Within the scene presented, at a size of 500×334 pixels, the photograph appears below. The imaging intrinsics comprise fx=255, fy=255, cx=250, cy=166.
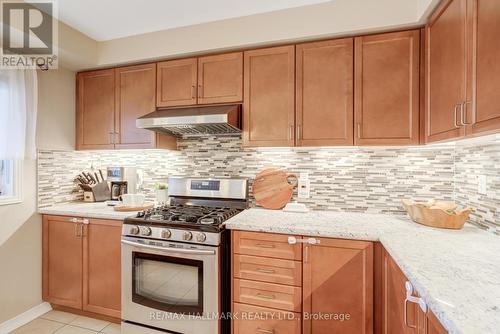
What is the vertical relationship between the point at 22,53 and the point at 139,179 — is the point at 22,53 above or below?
above

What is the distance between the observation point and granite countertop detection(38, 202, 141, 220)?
205 cm

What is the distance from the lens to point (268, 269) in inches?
65.4

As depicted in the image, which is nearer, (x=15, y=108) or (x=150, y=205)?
(x=15, y=108)

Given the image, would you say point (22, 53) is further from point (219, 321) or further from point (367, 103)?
point (367, 103)

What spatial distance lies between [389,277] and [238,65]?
177 centimetres

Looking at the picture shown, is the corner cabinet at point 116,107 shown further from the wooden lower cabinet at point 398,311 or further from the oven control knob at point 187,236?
the wooden lower cabinet at point 398,311

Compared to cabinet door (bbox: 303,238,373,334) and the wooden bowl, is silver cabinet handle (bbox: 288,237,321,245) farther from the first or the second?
the wooden bowl

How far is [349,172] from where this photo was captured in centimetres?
209

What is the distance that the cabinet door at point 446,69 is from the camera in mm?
1285

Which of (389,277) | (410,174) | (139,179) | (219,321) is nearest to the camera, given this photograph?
(389,277)

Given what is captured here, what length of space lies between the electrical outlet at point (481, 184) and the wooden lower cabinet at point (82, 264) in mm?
2508

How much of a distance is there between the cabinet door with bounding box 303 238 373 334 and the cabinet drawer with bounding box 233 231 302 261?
8 centimetres

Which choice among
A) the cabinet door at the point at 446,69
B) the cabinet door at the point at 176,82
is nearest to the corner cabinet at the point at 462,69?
the cabinet door at the point at 446,69

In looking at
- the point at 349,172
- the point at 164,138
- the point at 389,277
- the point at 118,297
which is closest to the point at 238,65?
the point at 164,138
